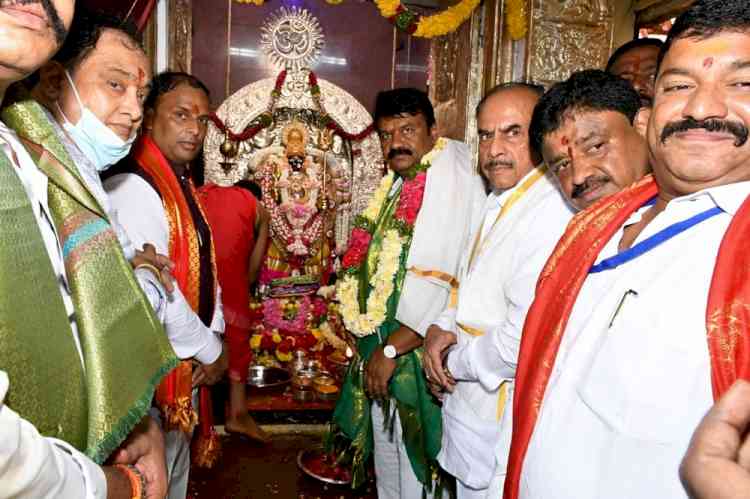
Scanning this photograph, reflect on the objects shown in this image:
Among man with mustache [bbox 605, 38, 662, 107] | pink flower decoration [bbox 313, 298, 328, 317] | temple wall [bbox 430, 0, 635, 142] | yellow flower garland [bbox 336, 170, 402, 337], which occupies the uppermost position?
temple wall [bbox 430, 0, 635, 142]

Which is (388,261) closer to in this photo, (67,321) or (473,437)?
(473,437)

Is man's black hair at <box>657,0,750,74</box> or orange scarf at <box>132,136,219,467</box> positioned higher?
man's black hair at <box>657,0,750,74</box>

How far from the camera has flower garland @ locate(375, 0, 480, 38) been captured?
14.7 feet

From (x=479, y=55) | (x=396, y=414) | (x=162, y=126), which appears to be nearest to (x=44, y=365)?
(x=162, y=126)

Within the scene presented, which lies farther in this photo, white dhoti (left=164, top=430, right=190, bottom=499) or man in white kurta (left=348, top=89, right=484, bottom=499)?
man in white kurta (left=348, top=89, right=484, bottom=499)

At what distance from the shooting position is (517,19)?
4148 millimetres

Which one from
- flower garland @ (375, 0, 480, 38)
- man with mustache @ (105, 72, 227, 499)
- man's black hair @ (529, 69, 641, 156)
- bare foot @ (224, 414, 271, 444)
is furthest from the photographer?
flower garland @ (375, 0, 480, 38)

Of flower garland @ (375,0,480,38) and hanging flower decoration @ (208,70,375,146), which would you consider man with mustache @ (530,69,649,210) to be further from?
hanging flower decoration @ (208,70,375,146)

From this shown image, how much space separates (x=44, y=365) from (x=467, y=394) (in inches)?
59.4

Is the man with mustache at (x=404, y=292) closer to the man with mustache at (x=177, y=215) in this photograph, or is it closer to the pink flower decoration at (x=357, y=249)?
the pink flower decoration at (x=357, y=249)

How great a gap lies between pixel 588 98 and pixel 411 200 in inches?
48.7

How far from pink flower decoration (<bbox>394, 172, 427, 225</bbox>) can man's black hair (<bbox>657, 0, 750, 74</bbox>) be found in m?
1.75

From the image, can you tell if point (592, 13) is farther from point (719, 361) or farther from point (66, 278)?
point (66, 278)

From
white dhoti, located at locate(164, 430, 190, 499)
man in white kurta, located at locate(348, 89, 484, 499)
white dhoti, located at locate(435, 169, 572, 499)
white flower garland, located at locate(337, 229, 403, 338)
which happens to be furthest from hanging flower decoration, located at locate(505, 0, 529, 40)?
white dhoti, located at locate(164, 430, 190, 499)
